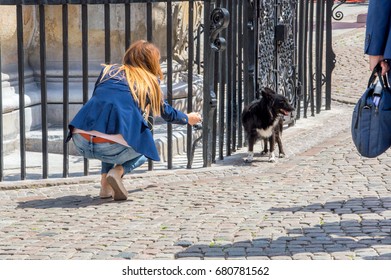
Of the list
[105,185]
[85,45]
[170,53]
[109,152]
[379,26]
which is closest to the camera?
[379,26]

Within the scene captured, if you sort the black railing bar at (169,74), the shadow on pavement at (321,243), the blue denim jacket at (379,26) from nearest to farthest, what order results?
the shadow on pavement at (321,243)
the blue denim jacket at (379,26)
the black railing bar at (169,74)

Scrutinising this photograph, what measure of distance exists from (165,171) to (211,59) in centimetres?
106

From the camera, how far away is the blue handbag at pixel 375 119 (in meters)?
6.86

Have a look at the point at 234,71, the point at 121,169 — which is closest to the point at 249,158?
the point at 234,71

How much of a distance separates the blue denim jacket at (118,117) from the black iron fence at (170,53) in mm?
950

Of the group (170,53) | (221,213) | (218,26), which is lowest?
(221,213)

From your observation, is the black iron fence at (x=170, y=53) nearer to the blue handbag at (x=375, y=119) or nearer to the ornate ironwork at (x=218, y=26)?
the ornate ironwork at (x=218, y=26)

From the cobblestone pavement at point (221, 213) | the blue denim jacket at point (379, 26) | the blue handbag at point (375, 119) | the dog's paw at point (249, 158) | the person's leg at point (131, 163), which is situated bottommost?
the dog's paw at point (249, 158)

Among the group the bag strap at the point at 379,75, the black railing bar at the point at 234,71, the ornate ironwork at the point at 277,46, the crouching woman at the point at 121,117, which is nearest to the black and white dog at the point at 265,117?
the black railing bar at the point at 234,71

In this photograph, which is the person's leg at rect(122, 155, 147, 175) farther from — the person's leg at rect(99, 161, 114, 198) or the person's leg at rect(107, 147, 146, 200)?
the person's leg at rect(99, 161, 114, 198)

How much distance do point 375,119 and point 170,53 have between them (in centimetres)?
314

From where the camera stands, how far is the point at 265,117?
34.2 ft

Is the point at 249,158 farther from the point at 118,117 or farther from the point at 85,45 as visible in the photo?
the point at 118,117

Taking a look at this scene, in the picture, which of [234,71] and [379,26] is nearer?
[379,26]
